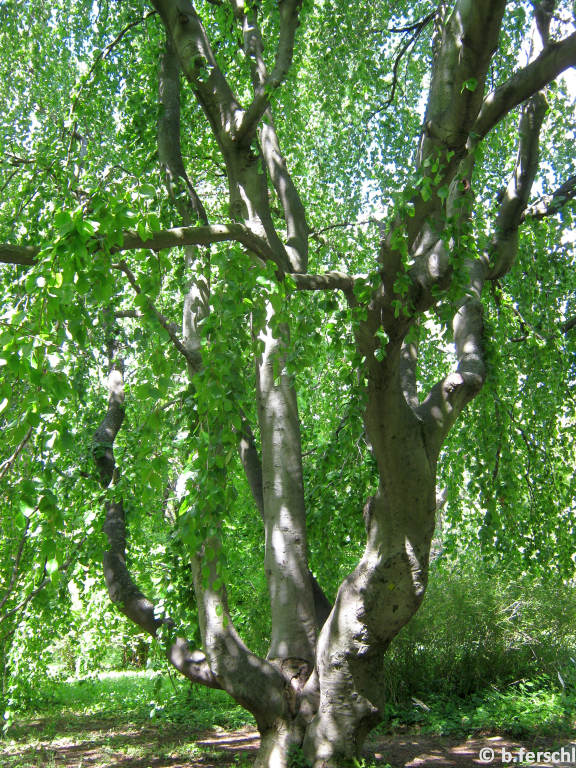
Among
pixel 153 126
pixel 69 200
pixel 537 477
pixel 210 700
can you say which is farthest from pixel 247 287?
pixel 210 700

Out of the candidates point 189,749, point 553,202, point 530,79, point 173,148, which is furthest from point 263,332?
point 189,749

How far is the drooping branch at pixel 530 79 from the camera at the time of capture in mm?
2449

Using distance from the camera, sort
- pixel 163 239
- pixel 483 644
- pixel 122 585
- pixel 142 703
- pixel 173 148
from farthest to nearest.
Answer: pixel 142 703
pixel 483 644
pixel 173 148
pixel 122 585
pixel 163 239

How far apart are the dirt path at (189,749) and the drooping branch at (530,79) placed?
351 centimetres

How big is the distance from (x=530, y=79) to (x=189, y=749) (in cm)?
522

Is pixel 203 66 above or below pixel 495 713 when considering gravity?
above

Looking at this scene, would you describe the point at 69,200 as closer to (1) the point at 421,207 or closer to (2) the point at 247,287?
(2) the point at 247,287

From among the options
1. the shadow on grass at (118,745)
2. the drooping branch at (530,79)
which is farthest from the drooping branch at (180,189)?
the shadow on grass at (118,745)

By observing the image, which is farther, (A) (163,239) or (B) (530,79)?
(B) (530,79)

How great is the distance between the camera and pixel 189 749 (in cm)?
508

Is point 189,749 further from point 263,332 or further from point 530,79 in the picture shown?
point 530,79

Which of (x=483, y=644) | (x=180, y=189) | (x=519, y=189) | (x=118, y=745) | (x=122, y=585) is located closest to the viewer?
(x=519, y=189)

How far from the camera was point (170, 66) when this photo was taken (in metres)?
4.65

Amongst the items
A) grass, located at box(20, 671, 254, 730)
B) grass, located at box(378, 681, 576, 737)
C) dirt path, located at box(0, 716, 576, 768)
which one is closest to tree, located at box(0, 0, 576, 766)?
dirt path, located at box(0, 716, 576, 768)
